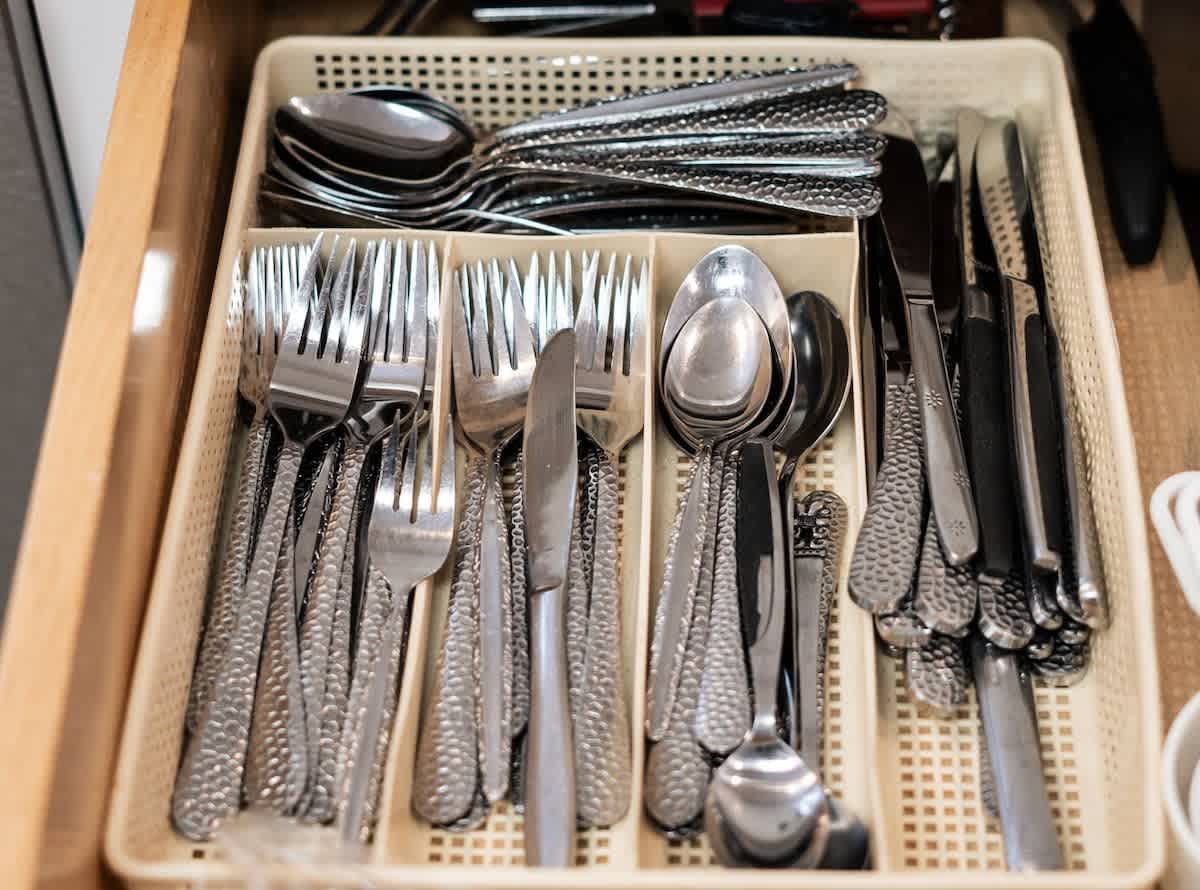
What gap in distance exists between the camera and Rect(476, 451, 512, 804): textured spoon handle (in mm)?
602

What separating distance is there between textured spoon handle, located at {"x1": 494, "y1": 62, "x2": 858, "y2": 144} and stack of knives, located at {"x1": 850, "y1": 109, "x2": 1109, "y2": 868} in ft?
0.25

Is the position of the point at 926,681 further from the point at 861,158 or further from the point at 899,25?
the point at 899,25

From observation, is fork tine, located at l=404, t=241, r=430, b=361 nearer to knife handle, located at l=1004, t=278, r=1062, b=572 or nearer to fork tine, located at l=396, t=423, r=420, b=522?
fork tine, located at l=396, t=423, r=420, b=522

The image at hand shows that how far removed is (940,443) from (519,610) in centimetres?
24

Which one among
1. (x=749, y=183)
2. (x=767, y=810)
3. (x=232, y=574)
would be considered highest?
(x=749, y=183)

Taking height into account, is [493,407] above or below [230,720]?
above

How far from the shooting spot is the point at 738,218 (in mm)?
801

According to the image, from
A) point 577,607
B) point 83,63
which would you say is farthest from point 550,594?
point 83,63

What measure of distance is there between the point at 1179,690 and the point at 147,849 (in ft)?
1.69

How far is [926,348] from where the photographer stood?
725 mm

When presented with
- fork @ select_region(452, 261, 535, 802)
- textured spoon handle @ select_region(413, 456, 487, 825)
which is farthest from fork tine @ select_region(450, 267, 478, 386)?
textured spoon handle @ select_region(413, 456, 487, 825)

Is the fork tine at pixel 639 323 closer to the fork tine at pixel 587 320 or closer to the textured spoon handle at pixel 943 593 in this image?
the fork tine at pixel 587 320

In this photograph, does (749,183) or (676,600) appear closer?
(676,600)

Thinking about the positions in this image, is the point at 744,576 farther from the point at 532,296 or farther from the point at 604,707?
the point at 532,296
